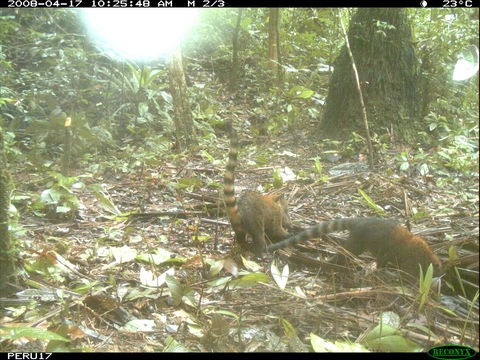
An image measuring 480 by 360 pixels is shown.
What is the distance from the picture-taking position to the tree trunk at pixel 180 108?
560 centimetres

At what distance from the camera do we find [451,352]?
2.01 m

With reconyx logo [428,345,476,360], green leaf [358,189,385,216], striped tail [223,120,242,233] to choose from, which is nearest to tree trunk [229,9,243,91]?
striped tail [223,120,242,233]

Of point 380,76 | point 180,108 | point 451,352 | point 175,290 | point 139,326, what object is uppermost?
point 380,76

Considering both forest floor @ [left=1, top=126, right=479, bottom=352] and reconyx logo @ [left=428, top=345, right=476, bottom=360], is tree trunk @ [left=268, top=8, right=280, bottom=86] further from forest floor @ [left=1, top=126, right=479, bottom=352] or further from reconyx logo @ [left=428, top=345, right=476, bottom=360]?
reconyx logo @ [left=428, top=345, right=476, bottom=360]

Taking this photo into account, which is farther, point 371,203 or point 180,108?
point 180,108

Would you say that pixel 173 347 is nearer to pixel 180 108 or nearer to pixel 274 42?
pixel 274 42

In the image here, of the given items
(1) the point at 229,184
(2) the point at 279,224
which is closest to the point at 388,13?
(1) the point at 229,184

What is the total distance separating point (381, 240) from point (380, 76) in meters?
1.10

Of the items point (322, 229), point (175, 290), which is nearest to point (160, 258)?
point (175, 290)

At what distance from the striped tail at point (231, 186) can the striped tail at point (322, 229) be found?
52cm

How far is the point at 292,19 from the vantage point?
2.46m

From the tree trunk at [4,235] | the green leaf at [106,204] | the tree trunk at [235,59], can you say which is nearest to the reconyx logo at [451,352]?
the tree trunk at [235,59]

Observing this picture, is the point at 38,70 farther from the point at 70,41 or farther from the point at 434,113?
the point at 434,113

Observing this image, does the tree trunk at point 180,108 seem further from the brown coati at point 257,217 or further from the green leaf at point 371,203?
the green leaf at point 371,203
